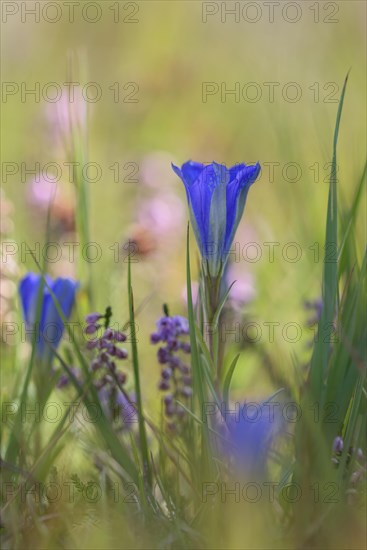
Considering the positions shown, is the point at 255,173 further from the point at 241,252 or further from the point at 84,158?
the point at 241,252

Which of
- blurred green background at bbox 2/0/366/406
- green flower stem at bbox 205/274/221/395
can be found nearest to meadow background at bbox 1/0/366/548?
blurred green background at bbox 2/0/366/406

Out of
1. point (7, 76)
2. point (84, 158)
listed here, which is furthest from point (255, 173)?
point (7, 76)

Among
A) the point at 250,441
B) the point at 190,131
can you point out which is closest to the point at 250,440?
the point at 250,441

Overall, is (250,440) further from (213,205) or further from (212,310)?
→ (213,205)

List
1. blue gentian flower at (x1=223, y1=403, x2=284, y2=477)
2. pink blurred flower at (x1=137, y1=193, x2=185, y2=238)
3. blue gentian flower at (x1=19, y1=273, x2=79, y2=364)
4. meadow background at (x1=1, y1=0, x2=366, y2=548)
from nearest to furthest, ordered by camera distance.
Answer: blue gentian flower at (x1=223, y1=403, x2=284, y2=477)
blue gentian flower at (x1=19, y1=273, x2=79, y2=364)
meadow background at (x1=1, y1=0, x2=366, y2=548)
pink blurred flower at (x1=137, y1=193, x2=185, y2=238)

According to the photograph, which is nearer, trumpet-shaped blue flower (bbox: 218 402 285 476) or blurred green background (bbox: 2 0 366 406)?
trumpet-shaped blue flower (bbox: 218 402 285 476)

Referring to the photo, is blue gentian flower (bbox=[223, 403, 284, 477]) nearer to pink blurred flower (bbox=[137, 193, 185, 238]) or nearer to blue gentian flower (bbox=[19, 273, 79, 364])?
blue gentian flower (bbox=[19, 273, 79, 364])

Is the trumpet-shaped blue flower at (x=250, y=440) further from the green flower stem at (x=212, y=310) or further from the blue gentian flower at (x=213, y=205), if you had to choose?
the blue gentian flower at (x=213, y=205)
